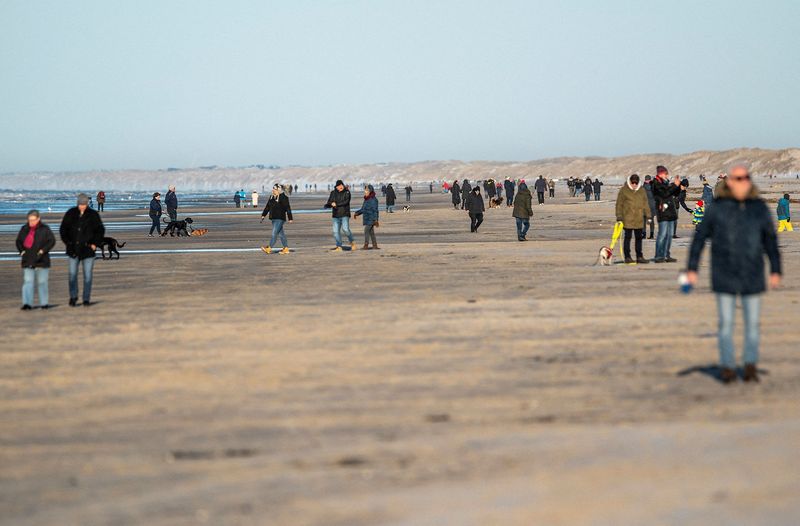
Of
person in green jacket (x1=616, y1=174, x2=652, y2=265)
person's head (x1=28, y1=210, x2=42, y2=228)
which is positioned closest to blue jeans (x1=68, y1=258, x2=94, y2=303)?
person's head (x1=28, y1=210, x2=42, y2=228)

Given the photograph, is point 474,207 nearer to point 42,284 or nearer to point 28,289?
point 42,284

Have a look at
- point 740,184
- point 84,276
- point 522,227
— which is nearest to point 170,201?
point 522,227

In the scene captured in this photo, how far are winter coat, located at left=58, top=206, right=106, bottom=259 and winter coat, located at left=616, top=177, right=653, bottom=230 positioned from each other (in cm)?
957

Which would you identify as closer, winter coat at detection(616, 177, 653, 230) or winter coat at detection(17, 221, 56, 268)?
winter coat at detection(17, 221, 56, 268)

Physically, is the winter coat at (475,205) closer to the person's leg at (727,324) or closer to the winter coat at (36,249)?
the winter coat at (36,249)

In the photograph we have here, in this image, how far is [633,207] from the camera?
67.8ft

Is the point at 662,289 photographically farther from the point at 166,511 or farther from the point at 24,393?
A: the point at 166,511

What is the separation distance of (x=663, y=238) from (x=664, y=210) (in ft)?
2.91

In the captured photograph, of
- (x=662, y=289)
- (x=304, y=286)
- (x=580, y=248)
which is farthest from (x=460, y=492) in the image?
(x=580, y=248)

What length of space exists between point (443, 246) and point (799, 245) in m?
8.59

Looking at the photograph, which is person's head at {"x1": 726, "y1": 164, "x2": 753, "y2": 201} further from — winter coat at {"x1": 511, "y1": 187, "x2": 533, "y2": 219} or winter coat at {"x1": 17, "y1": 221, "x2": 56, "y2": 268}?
winter coat at {"x1": 511, "y1": 187, "x2": 533, "y2": 219}

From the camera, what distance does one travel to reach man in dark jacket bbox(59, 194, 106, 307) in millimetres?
15852

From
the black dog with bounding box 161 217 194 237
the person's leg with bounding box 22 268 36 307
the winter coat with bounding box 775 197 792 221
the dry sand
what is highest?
the winter coat with bounding box 775 197 792 221

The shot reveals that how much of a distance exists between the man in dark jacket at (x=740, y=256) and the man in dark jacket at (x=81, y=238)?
31.2 ft
